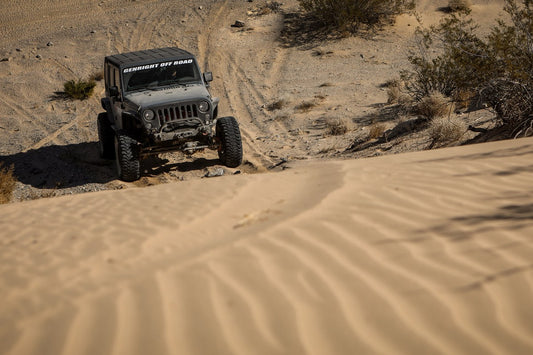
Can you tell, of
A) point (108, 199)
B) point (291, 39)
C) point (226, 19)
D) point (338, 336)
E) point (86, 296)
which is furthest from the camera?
point (226, 19)

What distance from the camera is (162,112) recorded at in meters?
7.73

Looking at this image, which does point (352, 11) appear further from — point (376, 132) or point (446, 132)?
point (446, 132)

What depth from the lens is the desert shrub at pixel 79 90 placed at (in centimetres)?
1446

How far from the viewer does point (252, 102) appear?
13320 millimetres

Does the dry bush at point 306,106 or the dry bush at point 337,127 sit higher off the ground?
the dry bush at point 306,106

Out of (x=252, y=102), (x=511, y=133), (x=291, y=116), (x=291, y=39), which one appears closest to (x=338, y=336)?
(x=511, y=133)

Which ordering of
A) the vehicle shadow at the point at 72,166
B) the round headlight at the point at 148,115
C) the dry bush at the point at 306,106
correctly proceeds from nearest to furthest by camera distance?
the round headlight at the point at 148,115, the vehicle shadow at the point at 72,166, the dry bush at the point at 306,106

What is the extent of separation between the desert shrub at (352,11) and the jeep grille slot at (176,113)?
11156 mm

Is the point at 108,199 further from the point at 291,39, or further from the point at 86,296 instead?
the point at 291,39

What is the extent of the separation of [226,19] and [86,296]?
700 inches

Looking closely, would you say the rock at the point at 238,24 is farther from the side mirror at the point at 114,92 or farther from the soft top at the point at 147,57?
the side mirror at the point at 114,92

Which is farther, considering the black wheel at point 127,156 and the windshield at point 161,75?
the windshield at point 161,75

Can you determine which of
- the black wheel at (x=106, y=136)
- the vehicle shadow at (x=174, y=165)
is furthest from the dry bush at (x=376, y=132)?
the black wheel at (x=106, y=136)

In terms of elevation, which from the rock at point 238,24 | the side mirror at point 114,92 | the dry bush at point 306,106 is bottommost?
the dry bush at point 306,106
